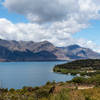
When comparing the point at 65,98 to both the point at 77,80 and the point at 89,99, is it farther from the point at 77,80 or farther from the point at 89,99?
the point at 77,80

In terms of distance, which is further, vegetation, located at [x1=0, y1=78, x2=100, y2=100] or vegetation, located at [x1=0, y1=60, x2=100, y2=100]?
vegetation, located at [x1=0, y1=60, x2=100, y2=100]

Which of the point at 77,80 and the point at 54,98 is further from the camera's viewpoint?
the point at 77,80

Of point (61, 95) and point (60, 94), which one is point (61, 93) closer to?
point (60, 94)

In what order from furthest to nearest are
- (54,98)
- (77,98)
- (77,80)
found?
(77,80) → (77,98) → (54,98)

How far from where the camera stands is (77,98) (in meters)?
8.38

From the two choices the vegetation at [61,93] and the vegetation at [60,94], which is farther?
the vegetation at [61,93]

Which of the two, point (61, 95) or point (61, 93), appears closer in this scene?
point (61, 95)

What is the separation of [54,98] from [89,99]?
2.11 meters

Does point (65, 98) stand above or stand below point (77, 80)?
above

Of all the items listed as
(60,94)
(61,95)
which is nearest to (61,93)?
(60,94)

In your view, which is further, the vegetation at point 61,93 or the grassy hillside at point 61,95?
the vegetation at point 61,93

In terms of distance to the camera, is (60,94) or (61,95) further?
(60,94)

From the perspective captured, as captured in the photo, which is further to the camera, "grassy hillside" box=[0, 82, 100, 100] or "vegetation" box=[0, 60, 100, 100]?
"vegetation" box=[0, 60, 100, 100]

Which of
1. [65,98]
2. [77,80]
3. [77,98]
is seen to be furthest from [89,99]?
[77,80]
